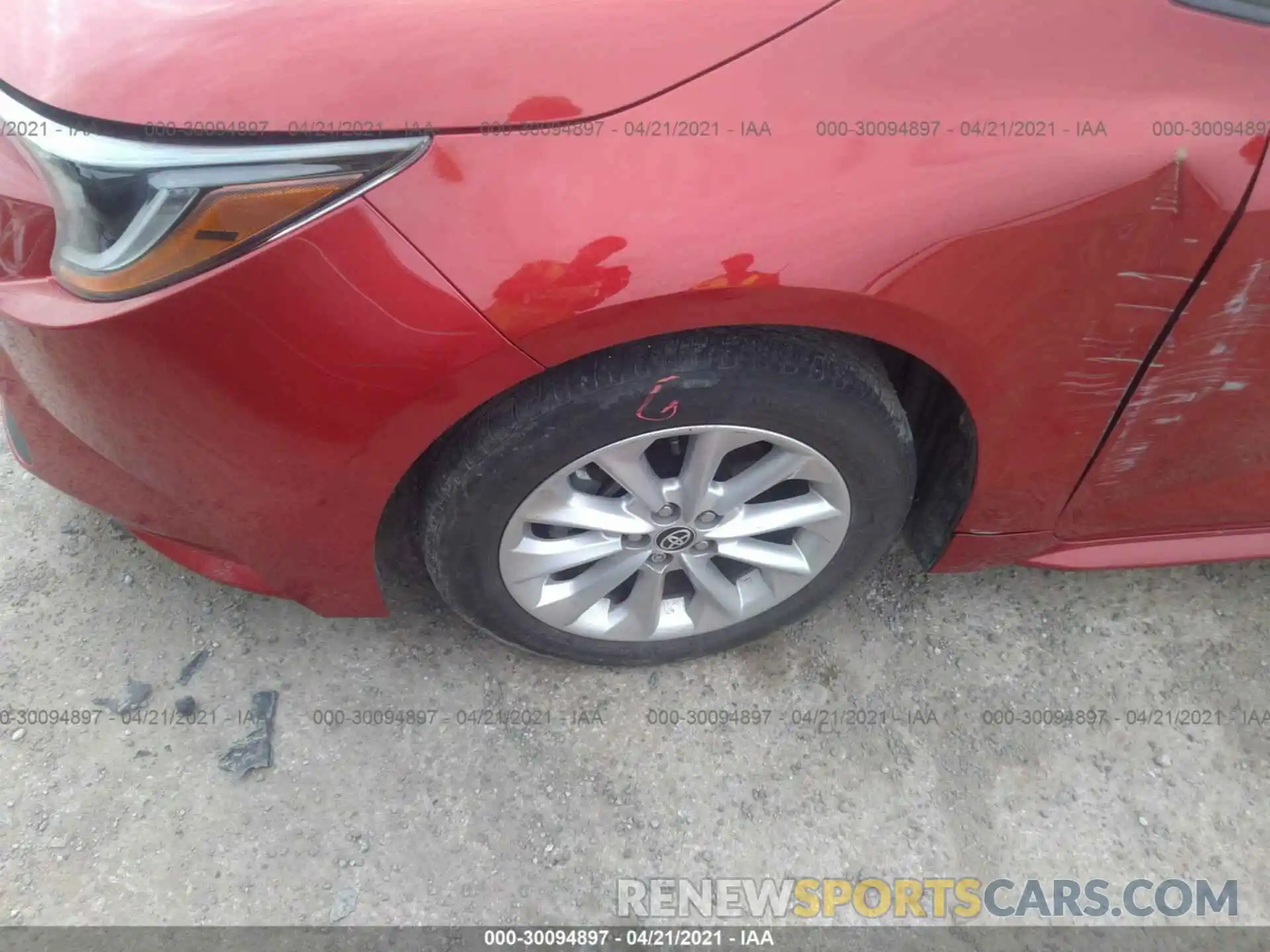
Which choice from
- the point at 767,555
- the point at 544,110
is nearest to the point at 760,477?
the point at 767,555

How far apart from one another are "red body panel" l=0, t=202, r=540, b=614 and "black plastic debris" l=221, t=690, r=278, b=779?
49 centimetres

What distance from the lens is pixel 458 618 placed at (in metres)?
2.00

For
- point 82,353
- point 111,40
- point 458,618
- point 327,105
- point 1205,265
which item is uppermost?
point 111,40

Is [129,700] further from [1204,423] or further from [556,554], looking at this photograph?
[1204,423]

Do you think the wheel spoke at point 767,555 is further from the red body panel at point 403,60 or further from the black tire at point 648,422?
the red body panel at point 403,60

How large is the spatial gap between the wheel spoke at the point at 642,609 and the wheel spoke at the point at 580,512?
152 mm

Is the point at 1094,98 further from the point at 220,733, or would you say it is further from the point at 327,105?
the point at 220,733

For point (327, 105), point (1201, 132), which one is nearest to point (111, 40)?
point (327, 105)

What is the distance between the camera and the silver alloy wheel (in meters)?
1.47

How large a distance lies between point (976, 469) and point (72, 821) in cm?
183

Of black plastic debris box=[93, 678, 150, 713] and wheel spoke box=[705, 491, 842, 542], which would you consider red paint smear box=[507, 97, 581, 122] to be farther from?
black plastic debris box=[93, 678, 150, 713]

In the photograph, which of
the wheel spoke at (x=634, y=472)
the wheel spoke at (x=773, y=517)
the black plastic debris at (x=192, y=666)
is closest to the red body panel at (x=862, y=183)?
the wheel spoke at (x=634, y=472)

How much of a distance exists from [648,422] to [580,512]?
245 millimetres

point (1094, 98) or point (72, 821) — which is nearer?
point (1094, 98)
